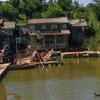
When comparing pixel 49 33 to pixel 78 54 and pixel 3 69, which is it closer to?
pixel 78 54

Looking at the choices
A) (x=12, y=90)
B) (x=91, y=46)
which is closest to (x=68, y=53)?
(x=91, y=46)

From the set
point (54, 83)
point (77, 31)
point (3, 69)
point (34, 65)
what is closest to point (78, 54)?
point (77, 31)

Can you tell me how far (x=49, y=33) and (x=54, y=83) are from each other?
850 inches

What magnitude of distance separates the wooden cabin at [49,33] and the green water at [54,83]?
11.2 m

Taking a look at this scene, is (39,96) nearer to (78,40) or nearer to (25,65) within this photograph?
(25,65)

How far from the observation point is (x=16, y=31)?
5059cm

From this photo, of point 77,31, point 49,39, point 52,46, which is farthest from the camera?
point 77,31

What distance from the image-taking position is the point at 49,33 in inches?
1876

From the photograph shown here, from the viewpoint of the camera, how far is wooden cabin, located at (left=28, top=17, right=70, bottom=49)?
156 feet

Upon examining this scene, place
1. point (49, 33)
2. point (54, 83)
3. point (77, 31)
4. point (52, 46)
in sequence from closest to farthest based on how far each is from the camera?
1. point (54, 83)
2. point (52, 46)
3. point (49, 33)
4. point (77, 31)

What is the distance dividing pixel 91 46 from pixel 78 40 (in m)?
5.94

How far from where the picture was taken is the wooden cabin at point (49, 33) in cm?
4744

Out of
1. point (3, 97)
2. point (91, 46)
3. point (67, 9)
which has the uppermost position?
point (67, 9)

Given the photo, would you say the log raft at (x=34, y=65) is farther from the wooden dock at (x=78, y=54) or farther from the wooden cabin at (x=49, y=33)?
the wooden cabin at (x=49, y=33)
